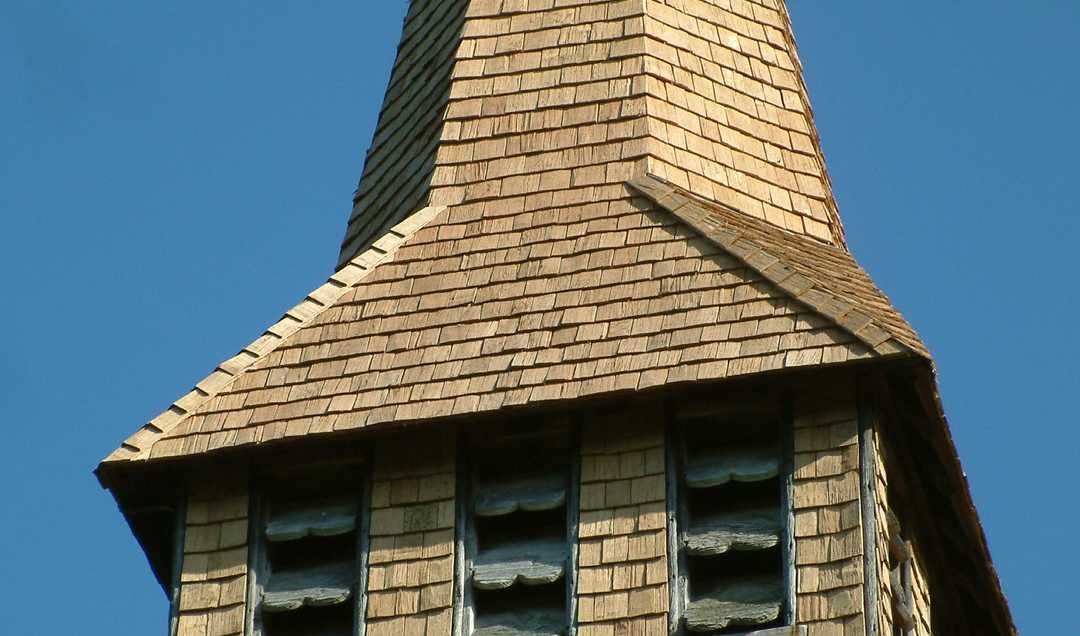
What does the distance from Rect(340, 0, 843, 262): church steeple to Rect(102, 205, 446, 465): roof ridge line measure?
0.57 meters

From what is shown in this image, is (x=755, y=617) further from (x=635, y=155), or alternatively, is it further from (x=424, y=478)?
(x=635, y=155)

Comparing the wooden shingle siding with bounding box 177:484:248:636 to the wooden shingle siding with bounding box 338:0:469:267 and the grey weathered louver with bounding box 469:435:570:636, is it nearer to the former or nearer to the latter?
the grey weathered louver with bounding box 469:435:570:636

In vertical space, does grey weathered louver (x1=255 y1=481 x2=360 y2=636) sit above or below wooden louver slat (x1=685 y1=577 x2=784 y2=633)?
above

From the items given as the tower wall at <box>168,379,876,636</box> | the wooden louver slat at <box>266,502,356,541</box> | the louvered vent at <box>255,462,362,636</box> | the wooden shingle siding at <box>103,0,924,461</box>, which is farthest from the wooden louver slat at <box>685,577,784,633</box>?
the wooden louver slat at <box>266,502,356,541</box>

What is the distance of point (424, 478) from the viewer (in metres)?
20.4

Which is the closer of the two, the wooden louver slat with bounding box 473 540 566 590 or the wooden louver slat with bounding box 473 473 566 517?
the wooden louver slat with bounding box 473 540 566 590

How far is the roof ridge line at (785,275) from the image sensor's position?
783 inches

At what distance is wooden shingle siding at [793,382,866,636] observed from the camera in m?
19.1

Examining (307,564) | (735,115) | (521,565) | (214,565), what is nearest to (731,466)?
(521,565)

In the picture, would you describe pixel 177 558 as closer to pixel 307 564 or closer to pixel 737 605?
pixel 307 564

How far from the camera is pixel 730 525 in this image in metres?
19.9

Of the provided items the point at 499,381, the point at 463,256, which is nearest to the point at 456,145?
the point at 463,256

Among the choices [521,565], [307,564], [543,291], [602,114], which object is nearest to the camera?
[521,565]

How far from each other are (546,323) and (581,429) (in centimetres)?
89
